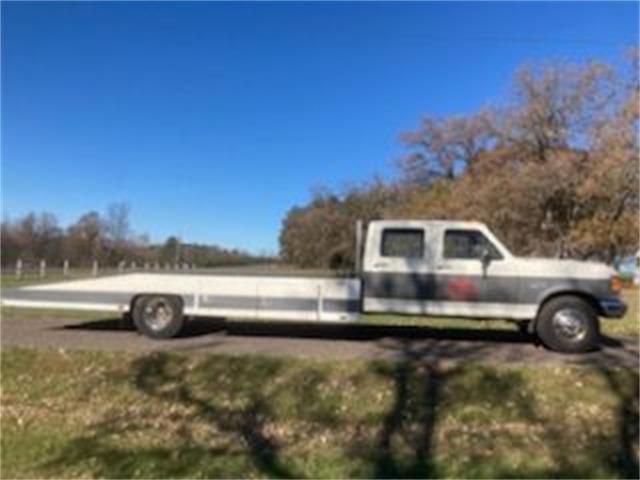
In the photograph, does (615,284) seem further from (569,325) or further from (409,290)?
(409,290)

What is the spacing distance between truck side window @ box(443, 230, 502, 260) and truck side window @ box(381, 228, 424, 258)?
399 millimetres

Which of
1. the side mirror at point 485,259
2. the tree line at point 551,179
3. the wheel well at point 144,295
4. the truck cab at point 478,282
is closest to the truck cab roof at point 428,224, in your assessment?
the truck cab at point 478,282

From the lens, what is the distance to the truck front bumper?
12.5 m

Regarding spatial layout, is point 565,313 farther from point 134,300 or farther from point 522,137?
point 522,137

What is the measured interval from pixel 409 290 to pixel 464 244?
42.8 inches

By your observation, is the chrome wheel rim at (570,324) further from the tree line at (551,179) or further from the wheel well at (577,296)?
the tree line at (551,179)

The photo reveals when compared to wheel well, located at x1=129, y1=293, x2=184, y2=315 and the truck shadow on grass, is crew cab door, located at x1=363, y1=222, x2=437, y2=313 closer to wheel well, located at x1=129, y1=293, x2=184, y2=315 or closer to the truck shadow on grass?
the truck shadow on grass

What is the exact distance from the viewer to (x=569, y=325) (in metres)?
12.6

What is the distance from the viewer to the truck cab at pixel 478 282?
12.6m

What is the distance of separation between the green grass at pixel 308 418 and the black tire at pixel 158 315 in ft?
7.02

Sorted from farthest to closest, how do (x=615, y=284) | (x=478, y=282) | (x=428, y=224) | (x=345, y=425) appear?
(x=428, y=224)
(x=478, y=282)
(x=615, y=284)
(x=345, y=425)

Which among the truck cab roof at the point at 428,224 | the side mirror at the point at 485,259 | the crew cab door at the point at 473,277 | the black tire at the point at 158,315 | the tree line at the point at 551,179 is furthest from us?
the tree line at the point at 551,179

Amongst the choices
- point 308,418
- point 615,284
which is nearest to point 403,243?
point 615,284

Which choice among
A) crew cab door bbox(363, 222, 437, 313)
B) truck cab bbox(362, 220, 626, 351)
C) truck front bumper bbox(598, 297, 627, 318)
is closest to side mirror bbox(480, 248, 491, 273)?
truck cab bbox(362, 220, 626, 351)
